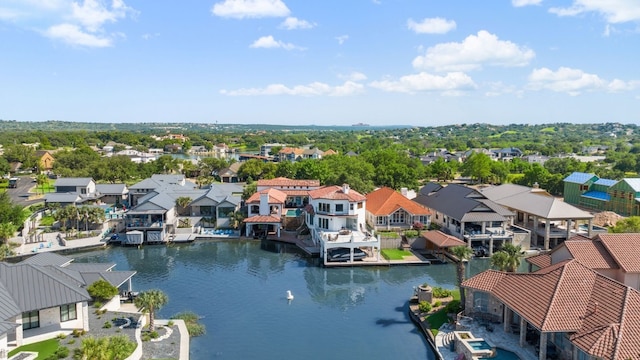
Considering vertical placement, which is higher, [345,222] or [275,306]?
[345,222]

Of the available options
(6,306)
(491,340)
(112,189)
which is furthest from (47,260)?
(112,189)

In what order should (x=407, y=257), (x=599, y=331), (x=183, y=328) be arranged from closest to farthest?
(x=599, y=331), (x=183, y=328), (x=407, y=257)

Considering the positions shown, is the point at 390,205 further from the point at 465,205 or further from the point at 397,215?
the point at 465,205

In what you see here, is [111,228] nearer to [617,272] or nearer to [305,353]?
[305,353]

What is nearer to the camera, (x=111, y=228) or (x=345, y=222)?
(x=345, y=222)

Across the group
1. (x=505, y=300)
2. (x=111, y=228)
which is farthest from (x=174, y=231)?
(x=505, y=300)

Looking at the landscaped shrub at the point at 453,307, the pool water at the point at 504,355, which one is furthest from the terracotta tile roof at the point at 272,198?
the pool water at the point at 504,355
